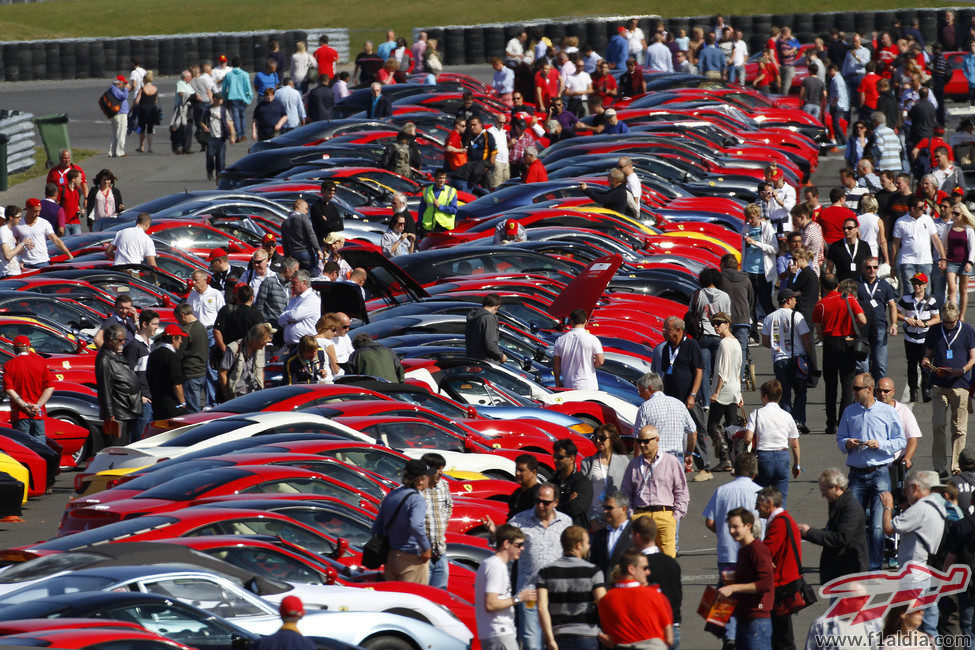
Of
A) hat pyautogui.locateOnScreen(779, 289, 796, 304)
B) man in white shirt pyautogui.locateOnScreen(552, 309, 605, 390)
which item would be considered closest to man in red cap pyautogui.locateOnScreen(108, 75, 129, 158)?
man in white shirt pyautogui.locateOnScreen(552, 309, 605, 390)

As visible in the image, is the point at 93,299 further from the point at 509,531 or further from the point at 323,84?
the point at 323,84

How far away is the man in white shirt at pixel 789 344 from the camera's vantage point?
15.1 m

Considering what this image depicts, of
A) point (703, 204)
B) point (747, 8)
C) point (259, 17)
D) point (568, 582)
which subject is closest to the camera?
point (568, 582)

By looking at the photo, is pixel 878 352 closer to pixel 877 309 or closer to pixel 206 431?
pixel 877 309

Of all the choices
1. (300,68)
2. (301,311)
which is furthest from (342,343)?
(300,68)

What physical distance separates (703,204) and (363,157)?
20.7 feet

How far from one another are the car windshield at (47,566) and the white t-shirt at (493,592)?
7.09 ft

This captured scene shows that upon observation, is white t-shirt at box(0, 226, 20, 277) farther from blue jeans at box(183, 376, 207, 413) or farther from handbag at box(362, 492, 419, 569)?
→ handbag at box(362, 492, 419, 569)

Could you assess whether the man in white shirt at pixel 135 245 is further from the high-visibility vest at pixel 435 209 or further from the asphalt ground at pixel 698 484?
the asphalt ground at pixel 698 484

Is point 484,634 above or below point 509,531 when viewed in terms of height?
below

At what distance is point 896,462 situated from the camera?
11953mm

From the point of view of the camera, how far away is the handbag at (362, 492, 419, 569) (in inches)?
393

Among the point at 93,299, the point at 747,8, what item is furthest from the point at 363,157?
the point at 747,8

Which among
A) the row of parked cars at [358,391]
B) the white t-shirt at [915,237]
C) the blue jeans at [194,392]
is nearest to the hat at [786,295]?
the row of parked cars at [358,391]
